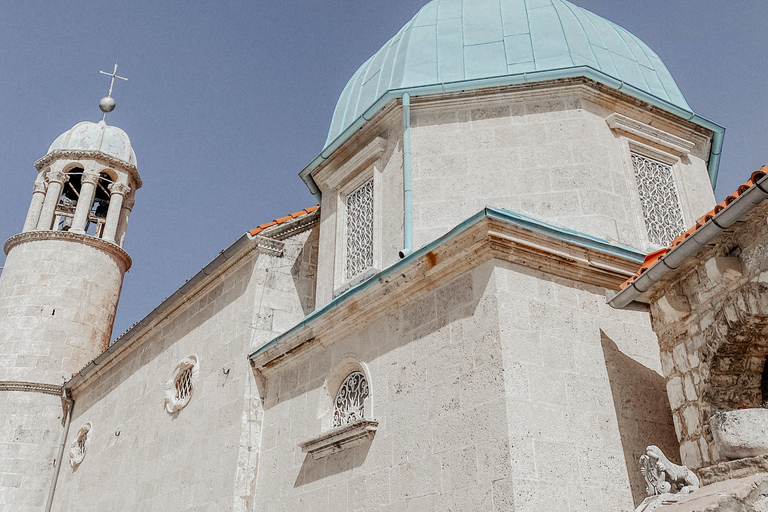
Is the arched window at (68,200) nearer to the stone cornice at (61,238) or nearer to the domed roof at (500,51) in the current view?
the stone cornice at (61,238)

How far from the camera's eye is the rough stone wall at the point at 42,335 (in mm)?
11945

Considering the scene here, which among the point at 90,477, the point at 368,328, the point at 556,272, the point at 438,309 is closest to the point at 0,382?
the point at 90,477

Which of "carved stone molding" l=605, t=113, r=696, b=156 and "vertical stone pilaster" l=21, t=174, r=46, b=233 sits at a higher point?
"vertical stone pilaster" l=21, t=174, r=46, b=233

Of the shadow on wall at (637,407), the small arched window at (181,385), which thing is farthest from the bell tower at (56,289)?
the shadow on wall at (637,407)

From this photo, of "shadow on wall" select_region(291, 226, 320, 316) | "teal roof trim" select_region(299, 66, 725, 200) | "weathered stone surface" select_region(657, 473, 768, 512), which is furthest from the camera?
"shadow on wall" select_region(291, 226, 320, 316)

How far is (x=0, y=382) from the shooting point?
12.2m

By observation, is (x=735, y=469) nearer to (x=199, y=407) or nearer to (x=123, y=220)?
(x=199, y=407)

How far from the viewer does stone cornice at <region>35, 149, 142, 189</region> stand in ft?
48.2

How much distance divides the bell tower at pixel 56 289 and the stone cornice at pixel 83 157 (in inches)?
0.9

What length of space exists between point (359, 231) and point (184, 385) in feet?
Result: 11.0

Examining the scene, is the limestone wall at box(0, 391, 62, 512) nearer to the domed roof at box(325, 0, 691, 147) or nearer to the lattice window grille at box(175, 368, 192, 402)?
the lattice window grille at box(175, 368, 192, 402)

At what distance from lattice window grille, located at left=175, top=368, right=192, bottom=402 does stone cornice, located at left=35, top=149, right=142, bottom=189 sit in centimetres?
779

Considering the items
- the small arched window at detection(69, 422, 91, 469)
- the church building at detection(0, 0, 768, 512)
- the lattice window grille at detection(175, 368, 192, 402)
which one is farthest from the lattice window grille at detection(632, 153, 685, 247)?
the small arched window at detection(69, 422, 91, 469)

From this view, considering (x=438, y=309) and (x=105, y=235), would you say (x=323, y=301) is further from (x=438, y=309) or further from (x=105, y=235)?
(x=105, y=235)
